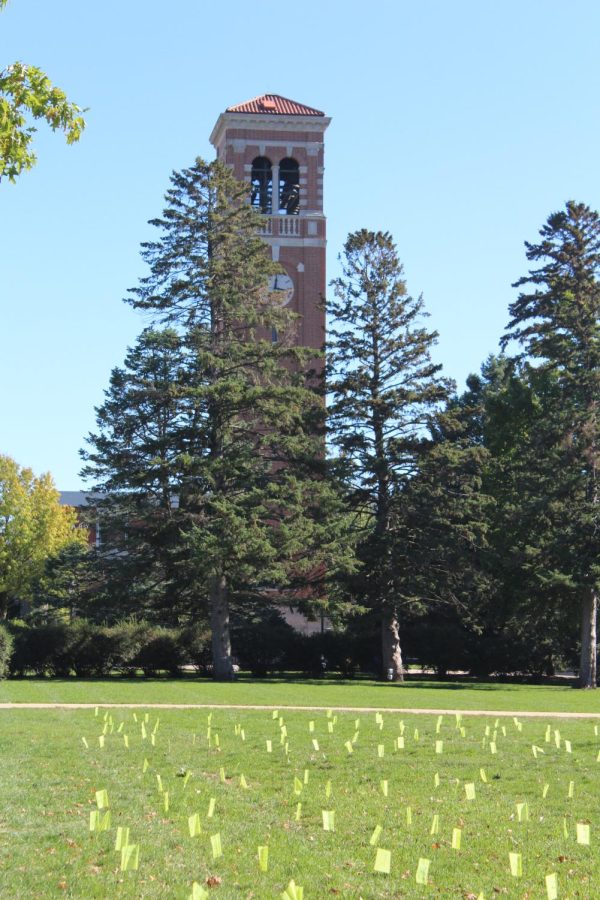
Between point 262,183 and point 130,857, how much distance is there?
186 ft

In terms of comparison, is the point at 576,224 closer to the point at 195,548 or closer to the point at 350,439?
the point at 350,439

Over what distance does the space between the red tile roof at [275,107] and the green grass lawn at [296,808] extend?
50.0 meters

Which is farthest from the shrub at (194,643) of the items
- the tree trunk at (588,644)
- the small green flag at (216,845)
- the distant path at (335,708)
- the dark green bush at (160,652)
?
the small green flag at (216,845)

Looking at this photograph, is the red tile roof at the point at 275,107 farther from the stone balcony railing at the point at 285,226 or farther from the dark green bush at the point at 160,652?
the dark green bush at the point at 160,652

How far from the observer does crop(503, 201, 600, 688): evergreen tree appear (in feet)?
111

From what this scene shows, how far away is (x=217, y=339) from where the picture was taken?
37250 mm

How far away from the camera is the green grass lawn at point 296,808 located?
7652mm

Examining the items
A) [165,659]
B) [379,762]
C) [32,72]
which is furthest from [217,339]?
[32,72]

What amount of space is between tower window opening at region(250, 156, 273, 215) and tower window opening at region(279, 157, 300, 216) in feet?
2.10

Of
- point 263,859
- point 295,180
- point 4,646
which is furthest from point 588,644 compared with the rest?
point 295,180

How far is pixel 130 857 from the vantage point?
789cm

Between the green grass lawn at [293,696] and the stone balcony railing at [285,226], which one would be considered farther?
the stone balcony railing at [285,226]

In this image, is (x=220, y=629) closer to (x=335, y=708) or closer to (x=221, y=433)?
(x=221, y=433)

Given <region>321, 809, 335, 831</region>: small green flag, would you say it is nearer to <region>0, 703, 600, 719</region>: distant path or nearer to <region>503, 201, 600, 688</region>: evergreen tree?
<region>0, 703, 600, 719</region>: distant path
